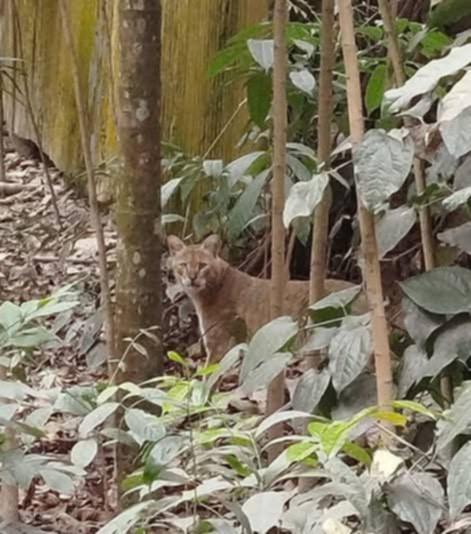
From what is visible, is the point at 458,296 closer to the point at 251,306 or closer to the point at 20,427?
the point at 20,427

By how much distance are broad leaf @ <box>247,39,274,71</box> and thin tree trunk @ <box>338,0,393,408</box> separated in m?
1.57

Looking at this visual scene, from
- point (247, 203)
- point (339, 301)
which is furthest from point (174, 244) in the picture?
point (339, 301)

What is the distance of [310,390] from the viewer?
2160 mm

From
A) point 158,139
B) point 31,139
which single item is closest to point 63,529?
point 158,139

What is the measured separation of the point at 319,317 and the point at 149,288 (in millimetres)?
552

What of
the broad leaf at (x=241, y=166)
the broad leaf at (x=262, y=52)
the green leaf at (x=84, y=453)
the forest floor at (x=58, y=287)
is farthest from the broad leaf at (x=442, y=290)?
the broad leaf at (x=241, y=166)

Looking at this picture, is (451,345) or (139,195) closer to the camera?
(451,345)

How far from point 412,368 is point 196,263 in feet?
9.80

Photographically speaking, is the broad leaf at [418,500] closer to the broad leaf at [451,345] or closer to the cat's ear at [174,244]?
the broad leaf at [451,345]

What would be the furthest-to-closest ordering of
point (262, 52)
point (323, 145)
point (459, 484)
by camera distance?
point (262, 52) → point (323, 145) → point (459, 484)

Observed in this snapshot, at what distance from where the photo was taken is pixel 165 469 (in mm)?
1958

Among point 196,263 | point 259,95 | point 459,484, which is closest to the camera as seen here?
point 459,484

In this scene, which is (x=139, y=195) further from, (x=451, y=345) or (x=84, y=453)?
(x=451, y=345)

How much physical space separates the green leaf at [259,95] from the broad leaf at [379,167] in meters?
1.93
